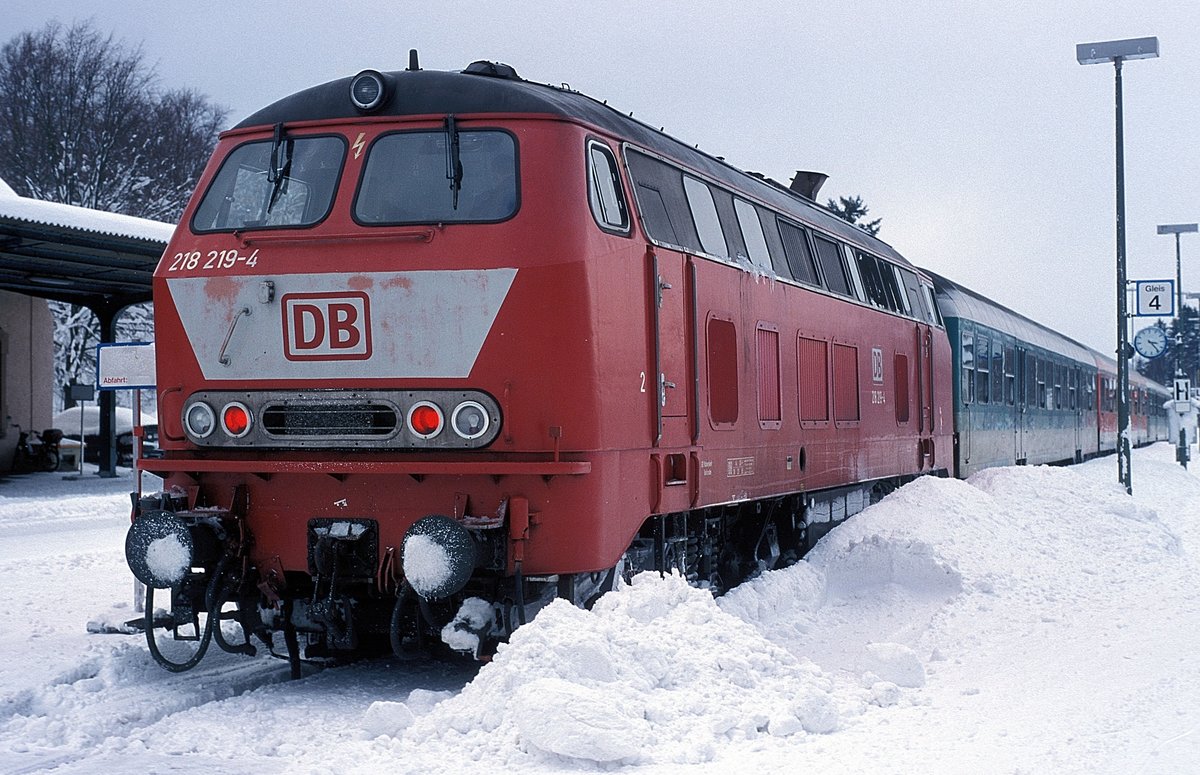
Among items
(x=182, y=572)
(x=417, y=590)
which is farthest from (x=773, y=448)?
(x=182, y=572)

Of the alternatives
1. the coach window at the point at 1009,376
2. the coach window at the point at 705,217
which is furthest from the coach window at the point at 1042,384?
the coach window at the point at 705,217

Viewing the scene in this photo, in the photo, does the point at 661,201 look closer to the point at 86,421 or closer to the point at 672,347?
the point at 672,347

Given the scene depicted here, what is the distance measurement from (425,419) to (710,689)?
80.2 inches

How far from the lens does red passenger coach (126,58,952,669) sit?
682 centimetres

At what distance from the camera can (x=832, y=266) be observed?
39.1ft

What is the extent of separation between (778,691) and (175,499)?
135 inches

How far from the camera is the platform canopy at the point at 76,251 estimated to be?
17.7 m

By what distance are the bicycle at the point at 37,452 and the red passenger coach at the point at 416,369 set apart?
64.5 ft

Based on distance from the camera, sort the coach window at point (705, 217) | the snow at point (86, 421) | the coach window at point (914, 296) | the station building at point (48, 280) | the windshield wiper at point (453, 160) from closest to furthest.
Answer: the windshield wiper at point (453, 160)
the coach window at point (705, 217)
the coach window at point (914, 296)
the station building at point (48, 280)
the snow at point (86, 421)

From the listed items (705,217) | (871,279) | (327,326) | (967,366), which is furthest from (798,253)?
(967,366)

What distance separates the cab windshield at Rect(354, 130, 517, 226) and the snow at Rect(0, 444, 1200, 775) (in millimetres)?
2163

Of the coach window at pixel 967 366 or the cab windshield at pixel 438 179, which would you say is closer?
the cab windshield at pixel 438 179

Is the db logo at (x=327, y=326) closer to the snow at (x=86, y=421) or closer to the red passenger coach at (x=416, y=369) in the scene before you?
the red passenger coach at (x=416, y=369)

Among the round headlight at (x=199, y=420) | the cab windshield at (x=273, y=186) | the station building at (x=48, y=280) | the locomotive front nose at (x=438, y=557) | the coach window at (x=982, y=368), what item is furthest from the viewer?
the coach window at (x=982, y=368)
